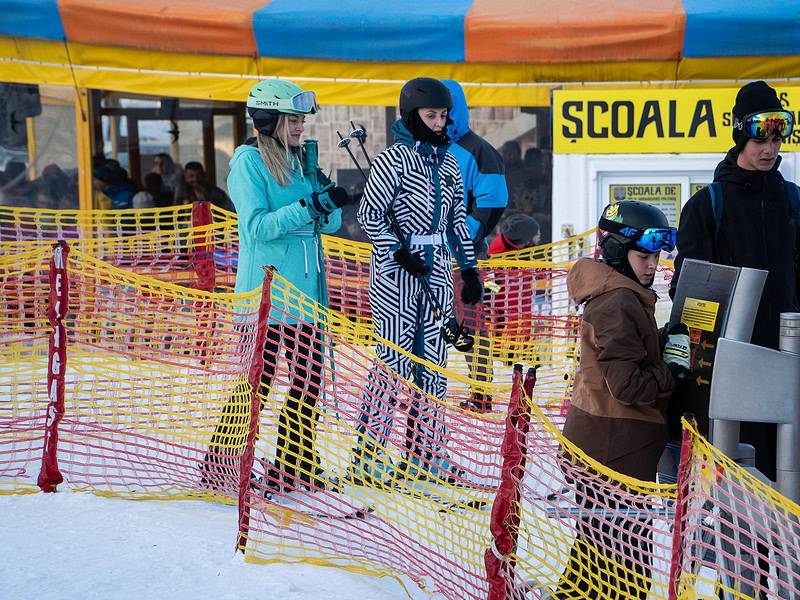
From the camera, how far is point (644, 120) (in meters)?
8.33

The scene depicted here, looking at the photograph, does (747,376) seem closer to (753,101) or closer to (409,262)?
(753,101)

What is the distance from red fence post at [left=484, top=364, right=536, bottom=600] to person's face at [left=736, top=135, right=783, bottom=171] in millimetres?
1270

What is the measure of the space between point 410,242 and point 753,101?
5.57 ft

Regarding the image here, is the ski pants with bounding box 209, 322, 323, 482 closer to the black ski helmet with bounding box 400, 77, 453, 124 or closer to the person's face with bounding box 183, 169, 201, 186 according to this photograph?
the black ski helmet with bounding box 400, 77, 453, 124

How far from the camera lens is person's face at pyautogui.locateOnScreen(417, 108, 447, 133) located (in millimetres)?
4939

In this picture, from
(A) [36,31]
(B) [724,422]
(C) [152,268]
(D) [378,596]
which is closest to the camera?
(B) [724,422]

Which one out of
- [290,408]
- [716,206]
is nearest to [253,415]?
[290,408]

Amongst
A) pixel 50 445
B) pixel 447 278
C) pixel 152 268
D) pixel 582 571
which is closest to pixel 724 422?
pixel 582 571

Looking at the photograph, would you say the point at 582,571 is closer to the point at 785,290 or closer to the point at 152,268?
the point at 785,290

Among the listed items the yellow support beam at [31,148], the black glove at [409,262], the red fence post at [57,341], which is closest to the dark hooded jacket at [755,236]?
the black glove at [409,262]

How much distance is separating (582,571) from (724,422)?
0.64m

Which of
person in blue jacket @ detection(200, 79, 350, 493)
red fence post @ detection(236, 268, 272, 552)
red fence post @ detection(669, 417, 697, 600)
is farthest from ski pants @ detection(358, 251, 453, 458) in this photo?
red fence post @ detection(669, 417, 697, 600)

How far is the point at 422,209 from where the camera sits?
5.02 metres

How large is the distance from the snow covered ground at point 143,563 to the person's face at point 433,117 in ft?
6.24
